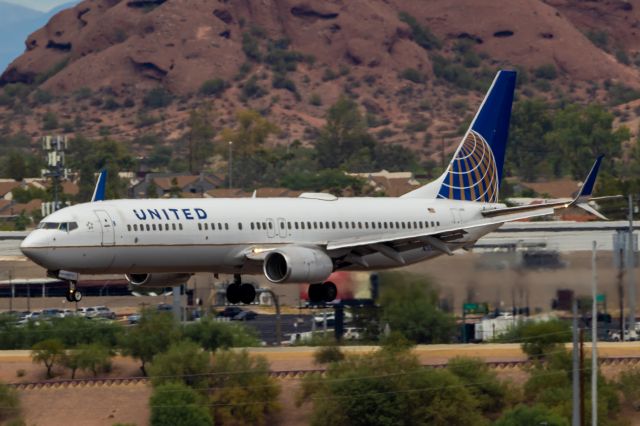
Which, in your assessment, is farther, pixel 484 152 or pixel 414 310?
pixel 414 310

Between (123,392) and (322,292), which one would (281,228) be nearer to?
(322,292)

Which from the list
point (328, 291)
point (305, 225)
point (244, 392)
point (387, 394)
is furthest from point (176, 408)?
point (305, 225)

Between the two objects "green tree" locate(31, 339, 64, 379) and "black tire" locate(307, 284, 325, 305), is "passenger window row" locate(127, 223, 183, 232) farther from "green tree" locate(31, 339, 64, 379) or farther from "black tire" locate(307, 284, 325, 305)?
"green tree" locate(31, 339, 64, 379)

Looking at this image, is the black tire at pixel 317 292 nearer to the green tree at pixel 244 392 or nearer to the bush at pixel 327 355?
the bush at pixel 327 355

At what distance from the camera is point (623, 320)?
92.4 metres

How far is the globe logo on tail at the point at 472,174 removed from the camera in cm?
7638

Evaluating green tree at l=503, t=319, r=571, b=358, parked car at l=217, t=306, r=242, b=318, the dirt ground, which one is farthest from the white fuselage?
parked car at l=217, t=306, r=242, b=318

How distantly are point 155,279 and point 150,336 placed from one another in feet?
194

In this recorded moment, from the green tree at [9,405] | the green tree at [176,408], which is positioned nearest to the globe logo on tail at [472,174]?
the green tree at [176,408]

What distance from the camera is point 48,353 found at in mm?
124188

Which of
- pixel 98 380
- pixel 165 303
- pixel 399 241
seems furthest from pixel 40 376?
pixel 399 241

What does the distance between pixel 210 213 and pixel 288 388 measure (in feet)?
187

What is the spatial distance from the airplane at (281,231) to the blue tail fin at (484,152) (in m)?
0.05

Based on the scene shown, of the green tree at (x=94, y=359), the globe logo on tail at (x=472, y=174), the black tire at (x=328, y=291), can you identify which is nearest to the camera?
the black tire at (x=328, y=291)
